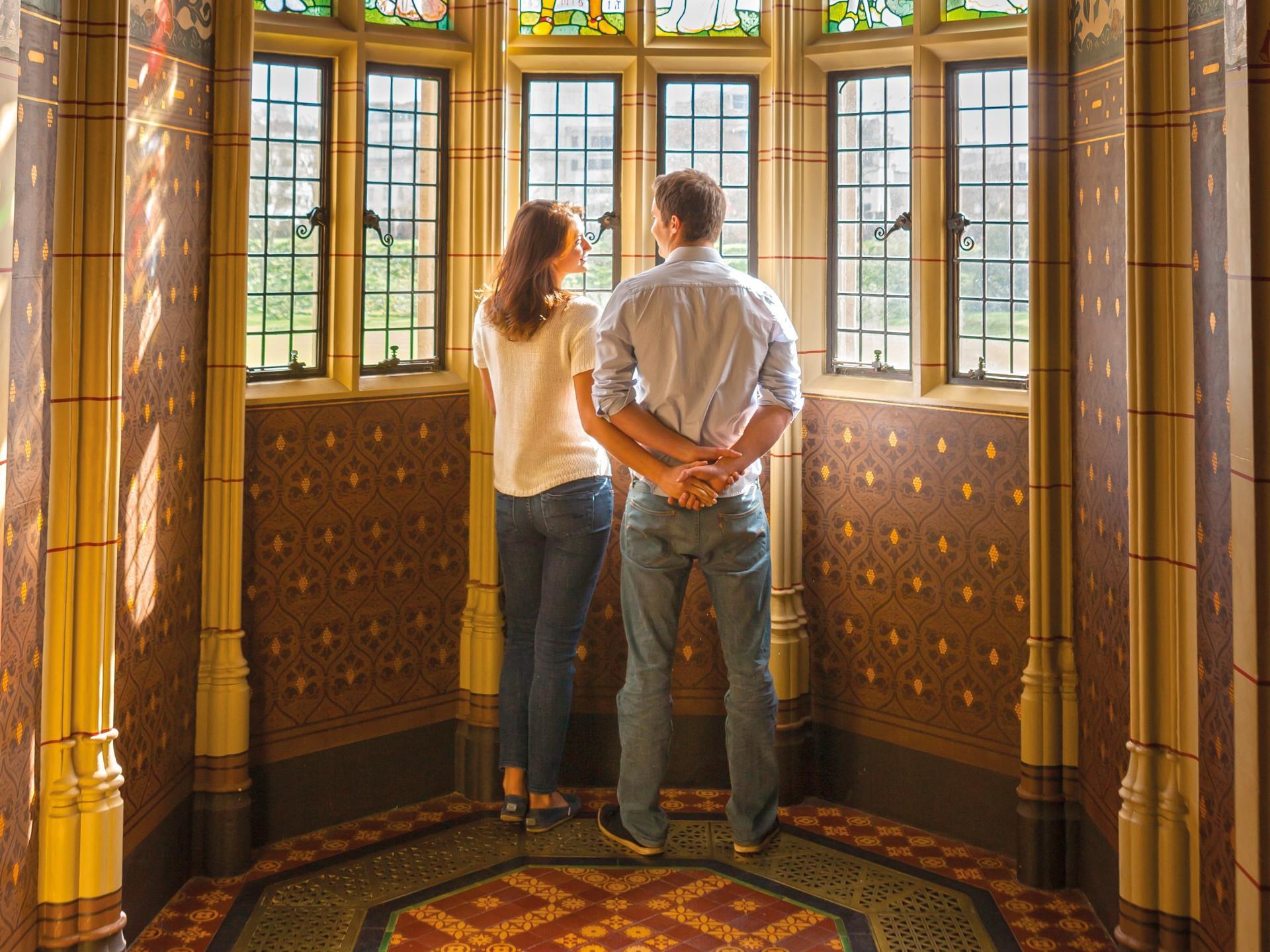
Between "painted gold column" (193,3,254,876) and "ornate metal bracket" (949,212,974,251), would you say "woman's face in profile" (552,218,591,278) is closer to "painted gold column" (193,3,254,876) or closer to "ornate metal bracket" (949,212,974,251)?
"painted gold column" (193,3,254,876)

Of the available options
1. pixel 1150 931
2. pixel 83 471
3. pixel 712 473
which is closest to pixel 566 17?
pixel 712 473

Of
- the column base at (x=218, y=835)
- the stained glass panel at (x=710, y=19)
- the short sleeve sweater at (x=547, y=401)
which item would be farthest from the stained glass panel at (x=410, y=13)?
the column base at (x=218, y=835)

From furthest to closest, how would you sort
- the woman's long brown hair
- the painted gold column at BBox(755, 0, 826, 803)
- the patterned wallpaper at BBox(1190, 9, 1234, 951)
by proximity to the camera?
1. the painted gold column at BBox(755, 0, 826, 803)
2. the woman's long brown hair
3. the patterned wallpaper at BBox(1190, 9, 1234, 951)

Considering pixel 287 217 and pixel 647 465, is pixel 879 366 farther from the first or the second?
pixel 287 217

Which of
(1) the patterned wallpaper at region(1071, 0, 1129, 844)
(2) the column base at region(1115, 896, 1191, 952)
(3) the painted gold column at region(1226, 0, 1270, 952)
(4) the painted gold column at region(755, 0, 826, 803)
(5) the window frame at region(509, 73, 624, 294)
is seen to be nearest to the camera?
(3) the painted gold column at region(1226, 0, 1270, 952)

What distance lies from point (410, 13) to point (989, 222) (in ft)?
6.40

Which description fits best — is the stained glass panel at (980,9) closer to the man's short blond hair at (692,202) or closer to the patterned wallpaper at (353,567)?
the man's short blond hair at (692,202)

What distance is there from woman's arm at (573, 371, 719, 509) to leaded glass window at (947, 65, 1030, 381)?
108 cm

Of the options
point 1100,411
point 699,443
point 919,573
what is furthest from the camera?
point 919,573

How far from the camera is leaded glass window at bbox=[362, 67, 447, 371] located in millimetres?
4395

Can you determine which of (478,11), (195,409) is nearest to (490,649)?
(195,409)

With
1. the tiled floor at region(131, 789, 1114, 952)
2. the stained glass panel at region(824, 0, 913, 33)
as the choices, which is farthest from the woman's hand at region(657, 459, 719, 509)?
Result: the stained glass panel at region(824, 0, 913, 33)

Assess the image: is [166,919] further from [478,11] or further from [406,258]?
[478,11]

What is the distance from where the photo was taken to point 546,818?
425 centimetres
